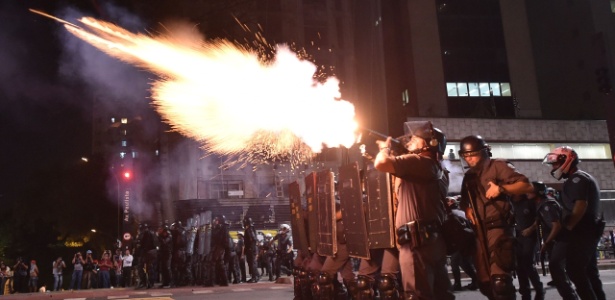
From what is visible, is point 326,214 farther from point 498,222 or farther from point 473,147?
point 498,222

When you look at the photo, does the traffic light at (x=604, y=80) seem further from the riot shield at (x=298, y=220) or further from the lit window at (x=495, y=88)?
the lit window at (x=495, y=88)

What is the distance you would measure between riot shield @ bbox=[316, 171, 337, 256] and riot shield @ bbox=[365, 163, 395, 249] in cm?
67

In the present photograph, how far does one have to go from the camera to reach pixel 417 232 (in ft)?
14.8

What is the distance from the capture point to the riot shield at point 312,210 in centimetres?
693

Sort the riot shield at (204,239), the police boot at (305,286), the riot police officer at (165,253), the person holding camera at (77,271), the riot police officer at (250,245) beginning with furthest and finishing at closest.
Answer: the person holding camera at (77,271), the riot police officer at (250,245), the riot shield at (204,239), the riot police officer at (165,253), the police boot at (305,286)

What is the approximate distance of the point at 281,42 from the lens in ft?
138

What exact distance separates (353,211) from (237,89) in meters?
6.05

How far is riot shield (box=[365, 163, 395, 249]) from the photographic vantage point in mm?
5285

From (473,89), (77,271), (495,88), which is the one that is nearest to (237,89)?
(77,271)

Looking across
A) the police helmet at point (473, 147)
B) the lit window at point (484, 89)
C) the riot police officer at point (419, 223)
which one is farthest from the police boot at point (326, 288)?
the lit window at point (484, 89)

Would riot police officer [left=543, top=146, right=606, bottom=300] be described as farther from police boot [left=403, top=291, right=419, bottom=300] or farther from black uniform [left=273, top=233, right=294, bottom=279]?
black uniform [left=273, top=233, right=294, bottom=279]

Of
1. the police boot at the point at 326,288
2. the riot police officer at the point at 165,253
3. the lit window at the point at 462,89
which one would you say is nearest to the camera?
the police boot at the point at 326,288

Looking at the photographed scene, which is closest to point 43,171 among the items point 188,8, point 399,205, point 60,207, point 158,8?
point 60,207

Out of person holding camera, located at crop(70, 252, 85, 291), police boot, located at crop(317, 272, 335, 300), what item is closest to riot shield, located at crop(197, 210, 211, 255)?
person holding camera, located at crop(70, 252, 85, 291)
